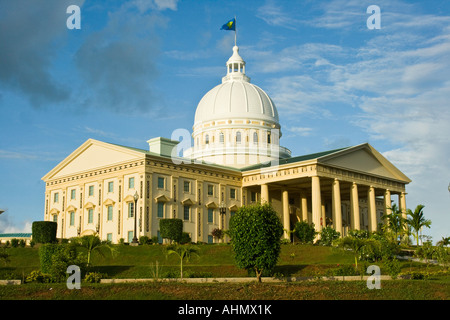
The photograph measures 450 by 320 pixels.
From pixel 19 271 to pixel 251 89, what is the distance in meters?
52.5

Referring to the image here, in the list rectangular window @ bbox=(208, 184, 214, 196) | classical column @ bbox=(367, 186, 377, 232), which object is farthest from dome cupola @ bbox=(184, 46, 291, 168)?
classical column @ bbox=(367, 186, 377, 232)

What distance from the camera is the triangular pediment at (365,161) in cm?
6969

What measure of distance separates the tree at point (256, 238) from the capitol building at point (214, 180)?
2125 cm

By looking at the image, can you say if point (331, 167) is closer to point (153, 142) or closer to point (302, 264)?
point (153, 142)

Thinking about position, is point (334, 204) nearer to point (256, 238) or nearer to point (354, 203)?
point (354, 203)

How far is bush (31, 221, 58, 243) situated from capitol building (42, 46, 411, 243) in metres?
8.11

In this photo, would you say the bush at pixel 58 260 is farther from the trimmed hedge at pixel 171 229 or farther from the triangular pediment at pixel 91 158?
the triangular pediment at pixel 91 158

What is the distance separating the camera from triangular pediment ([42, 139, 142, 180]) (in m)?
65.4

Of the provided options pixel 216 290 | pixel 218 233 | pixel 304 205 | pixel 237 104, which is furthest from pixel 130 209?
pixel 216 290

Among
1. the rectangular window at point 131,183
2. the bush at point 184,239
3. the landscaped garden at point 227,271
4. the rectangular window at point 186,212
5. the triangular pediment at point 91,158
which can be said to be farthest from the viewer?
the rectangular window at point 186,212

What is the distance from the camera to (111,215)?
65.8m

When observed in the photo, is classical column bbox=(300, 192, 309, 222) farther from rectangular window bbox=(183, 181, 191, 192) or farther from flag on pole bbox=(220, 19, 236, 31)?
flag on pole bbox=(220, 19, 236, 31)

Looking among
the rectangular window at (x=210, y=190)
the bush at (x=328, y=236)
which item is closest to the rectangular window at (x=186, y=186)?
the rectangular window at (x=210, y=190)
